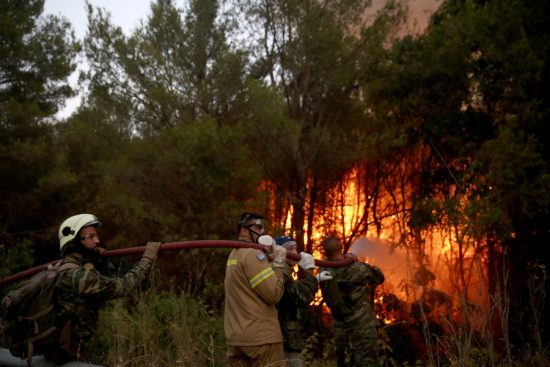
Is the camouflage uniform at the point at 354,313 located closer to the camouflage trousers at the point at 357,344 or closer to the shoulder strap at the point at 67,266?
the camouflage trousers at the point at 357,344

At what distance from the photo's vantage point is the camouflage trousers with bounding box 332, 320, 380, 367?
5793 mm

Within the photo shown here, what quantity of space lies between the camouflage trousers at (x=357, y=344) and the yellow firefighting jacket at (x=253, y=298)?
200 centimetres

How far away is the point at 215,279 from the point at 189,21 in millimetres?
6968

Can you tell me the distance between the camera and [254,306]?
4070mm

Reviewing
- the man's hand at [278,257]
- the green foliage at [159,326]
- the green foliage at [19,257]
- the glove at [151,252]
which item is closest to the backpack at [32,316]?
the glove at [151,252]

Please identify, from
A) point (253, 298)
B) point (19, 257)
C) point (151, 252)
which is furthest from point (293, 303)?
point (19, 257)

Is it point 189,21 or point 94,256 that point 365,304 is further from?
point 189,21

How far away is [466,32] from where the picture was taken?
10.5m

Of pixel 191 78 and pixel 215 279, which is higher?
pixel 191 78

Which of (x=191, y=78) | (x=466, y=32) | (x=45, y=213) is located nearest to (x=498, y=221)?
(x=466, y=32)

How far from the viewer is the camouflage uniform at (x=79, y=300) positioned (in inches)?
134

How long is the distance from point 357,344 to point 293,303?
1.66 metres

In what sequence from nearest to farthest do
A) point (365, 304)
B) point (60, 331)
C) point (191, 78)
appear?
point (60, 331) < point (365, 304) < point (191, 78)

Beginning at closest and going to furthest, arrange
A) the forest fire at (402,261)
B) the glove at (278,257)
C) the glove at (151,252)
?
1. the glove at (151,252)
2. the glove at (278,257)
3. the forest fire at (402,261)
